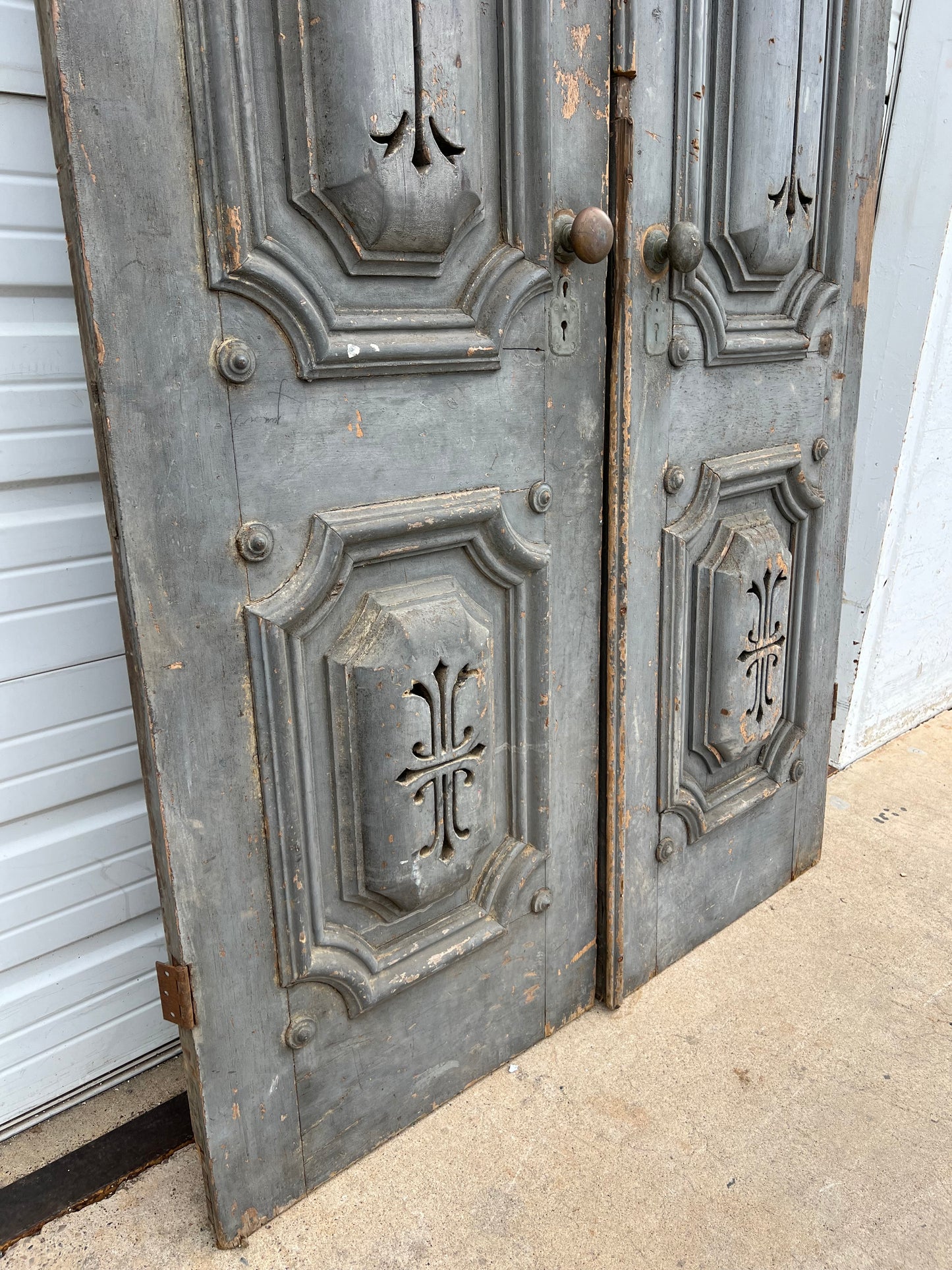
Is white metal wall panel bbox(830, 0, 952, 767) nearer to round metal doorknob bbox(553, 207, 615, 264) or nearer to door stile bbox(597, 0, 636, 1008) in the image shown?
door stile bbox(597, 0, 636, 1008)

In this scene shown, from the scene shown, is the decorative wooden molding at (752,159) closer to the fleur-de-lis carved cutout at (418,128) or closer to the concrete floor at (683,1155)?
the fleur-de-lis carved cutout at (418,128)

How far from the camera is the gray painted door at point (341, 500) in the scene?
1000mm

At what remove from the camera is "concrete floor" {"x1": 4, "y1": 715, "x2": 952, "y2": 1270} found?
A: 1.28m

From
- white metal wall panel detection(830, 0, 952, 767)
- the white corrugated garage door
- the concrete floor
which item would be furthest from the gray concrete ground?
white metal wall panel detection(830, 0, 952, 767)

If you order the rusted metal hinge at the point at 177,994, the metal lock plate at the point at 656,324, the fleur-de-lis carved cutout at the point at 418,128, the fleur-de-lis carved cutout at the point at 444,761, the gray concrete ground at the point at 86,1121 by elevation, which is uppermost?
the fleur-de-lis carved cutout at the point at 418,128

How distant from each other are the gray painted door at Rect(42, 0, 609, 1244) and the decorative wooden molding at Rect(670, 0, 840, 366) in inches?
8.0

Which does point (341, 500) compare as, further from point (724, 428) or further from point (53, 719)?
point (724, 428)

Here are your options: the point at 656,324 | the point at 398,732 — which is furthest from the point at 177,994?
the point at 656,324

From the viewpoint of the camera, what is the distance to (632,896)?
1716 millimetres

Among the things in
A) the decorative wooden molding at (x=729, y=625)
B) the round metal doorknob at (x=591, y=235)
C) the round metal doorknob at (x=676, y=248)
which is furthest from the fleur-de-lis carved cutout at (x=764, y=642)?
the round metal doorknob at (x=591, y=235)

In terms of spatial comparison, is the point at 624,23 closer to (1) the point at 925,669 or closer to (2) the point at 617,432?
(2) the point at 617,432

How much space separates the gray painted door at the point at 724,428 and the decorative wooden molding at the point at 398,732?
0.25 metres

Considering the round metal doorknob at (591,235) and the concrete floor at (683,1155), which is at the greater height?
the round metal doorknob at (591,235)

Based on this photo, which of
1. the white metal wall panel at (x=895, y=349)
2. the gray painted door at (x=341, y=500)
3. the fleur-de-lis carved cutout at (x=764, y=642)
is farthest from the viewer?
the white metal wall panel at (x=895, y=349)
